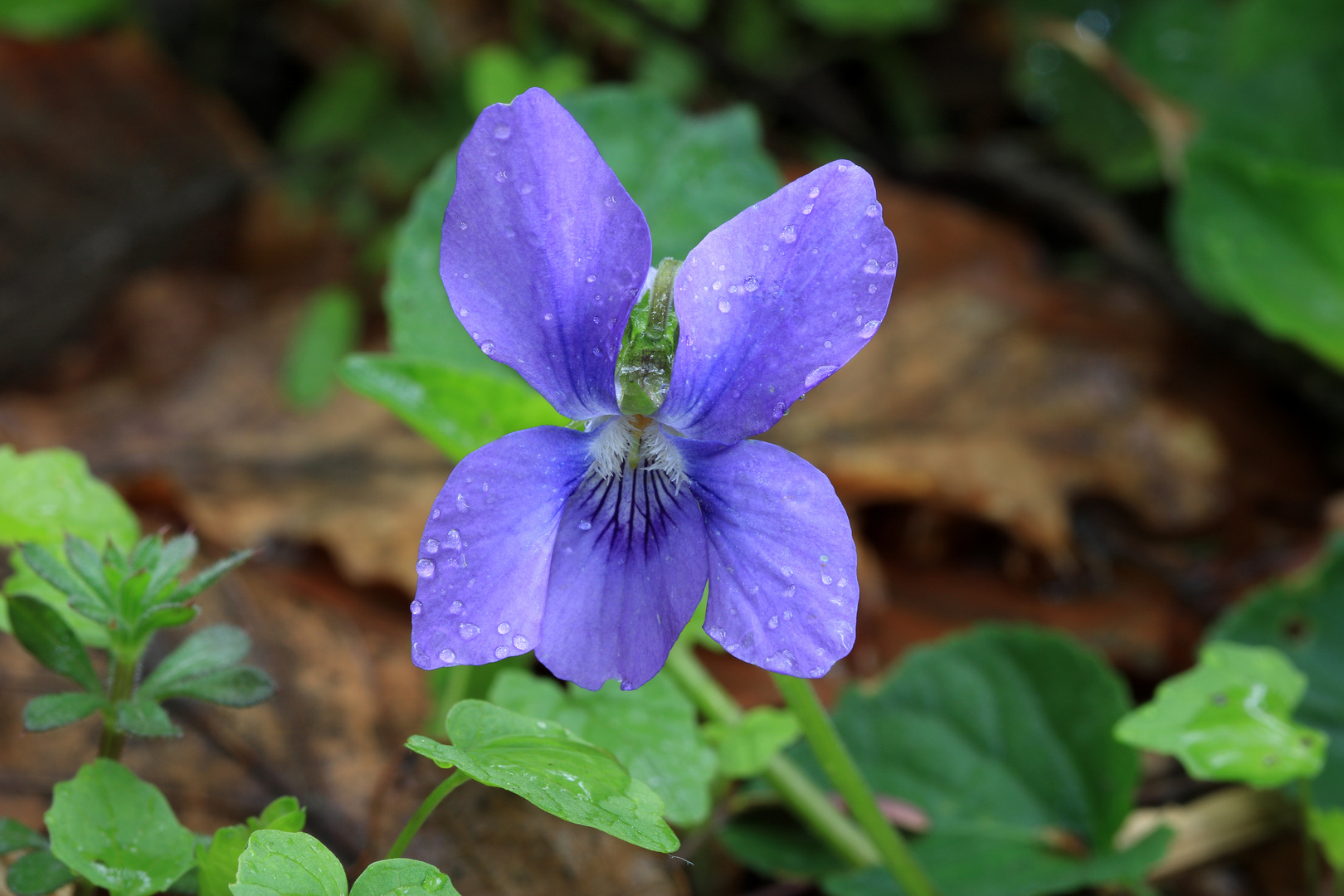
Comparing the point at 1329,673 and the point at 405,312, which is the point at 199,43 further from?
the point at 1329,673

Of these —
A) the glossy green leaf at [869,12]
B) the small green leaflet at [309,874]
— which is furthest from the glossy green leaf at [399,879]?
the glossy green leaf at [869,12]

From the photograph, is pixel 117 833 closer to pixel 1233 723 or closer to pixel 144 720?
pixel 144 720

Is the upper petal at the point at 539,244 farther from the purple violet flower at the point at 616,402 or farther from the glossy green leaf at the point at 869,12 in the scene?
the glossy green leaf at the point at 869,12

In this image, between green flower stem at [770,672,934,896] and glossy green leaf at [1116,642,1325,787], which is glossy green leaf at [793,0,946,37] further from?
green flower stem at [770,672,934,896]

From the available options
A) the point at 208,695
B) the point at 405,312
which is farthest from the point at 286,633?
the point at 208,695

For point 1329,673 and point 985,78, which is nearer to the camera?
point 1329,673
